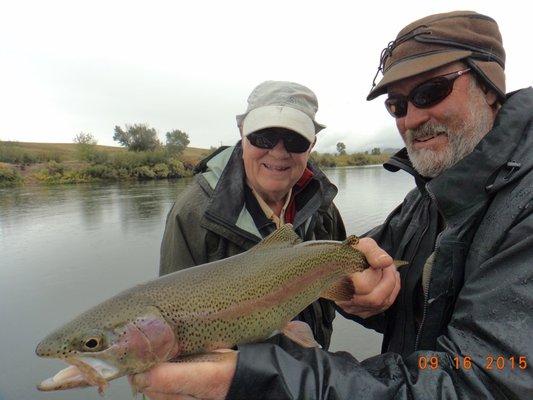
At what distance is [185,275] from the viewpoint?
7.06ft

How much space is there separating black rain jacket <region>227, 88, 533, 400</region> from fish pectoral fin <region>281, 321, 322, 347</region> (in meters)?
0.06

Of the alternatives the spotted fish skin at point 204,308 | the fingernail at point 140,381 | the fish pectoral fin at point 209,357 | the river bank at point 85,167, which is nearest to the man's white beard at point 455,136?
the spotted fish skin at point 204,308

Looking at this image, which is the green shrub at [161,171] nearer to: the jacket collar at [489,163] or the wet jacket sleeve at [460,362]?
the jacket collar at [489,163]

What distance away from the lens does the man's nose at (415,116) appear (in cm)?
249

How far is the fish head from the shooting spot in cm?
176

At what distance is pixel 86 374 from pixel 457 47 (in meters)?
2.74

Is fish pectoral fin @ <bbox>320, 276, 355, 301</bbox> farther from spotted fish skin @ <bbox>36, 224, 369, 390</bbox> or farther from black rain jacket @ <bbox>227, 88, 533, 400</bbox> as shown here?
black rain jacket @ <bbox>227, 88, 533, 400</bbox>

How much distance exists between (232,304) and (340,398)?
0.81 metres

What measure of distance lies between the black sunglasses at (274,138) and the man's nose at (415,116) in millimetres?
817

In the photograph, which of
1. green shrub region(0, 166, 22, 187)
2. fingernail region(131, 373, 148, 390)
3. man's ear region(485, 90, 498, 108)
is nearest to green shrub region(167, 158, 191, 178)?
green shrub region(0, 166, 22, 187)

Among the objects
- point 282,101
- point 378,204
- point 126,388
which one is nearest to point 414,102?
point 282,101

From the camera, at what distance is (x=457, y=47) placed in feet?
7.70

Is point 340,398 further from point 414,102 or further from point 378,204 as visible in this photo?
point 378,204

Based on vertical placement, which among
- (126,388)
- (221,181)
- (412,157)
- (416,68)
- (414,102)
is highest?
(416,68)
